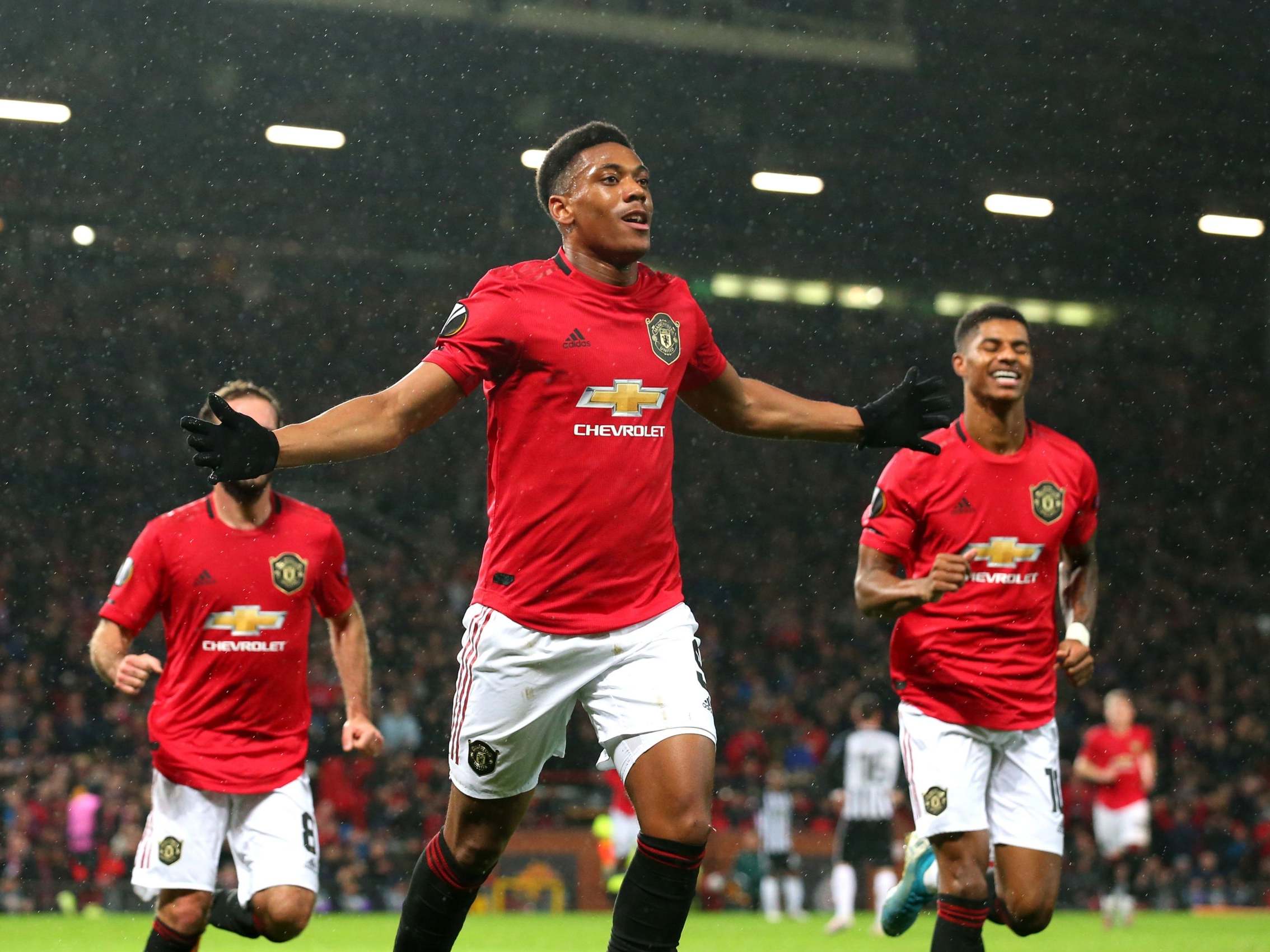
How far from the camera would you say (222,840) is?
Answer: 16.9 ft

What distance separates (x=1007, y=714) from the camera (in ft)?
16.8

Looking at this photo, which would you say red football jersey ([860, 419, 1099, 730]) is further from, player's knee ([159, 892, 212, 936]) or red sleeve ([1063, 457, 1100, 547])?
player's knee ([159, 892, 212, 936])

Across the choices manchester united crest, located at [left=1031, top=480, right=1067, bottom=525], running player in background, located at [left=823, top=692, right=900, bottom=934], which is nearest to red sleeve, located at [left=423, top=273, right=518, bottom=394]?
manchester united crest, located at [left=1031, top=480, right=1067, bottom=525]

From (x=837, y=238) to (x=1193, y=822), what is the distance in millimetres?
9146

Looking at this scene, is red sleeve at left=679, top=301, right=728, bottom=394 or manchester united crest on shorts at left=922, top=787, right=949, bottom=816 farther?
manchester united crest on shorts at left=922, top=787, right=949, bottom=816

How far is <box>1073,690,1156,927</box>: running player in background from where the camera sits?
12750mm

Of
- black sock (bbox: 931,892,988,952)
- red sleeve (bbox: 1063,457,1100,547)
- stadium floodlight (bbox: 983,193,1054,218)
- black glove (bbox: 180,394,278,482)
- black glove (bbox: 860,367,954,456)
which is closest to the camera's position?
black glove (bbox: 180,394,278,482)

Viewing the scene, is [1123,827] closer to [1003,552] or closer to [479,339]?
[1003,552]

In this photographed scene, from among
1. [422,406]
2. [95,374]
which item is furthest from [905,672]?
[95,374]

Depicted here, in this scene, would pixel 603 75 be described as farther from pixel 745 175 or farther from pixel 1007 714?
pixel 1007 714

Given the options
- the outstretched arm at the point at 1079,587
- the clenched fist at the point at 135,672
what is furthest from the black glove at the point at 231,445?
the outstretched arm at the point at 1079,587

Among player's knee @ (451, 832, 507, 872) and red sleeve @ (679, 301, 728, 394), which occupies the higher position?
red sleeve @ (679, 301, 728, 394)

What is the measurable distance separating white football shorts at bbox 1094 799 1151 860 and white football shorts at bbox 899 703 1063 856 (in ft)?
26.5

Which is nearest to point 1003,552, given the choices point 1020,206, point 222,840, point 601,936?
point 222,840
